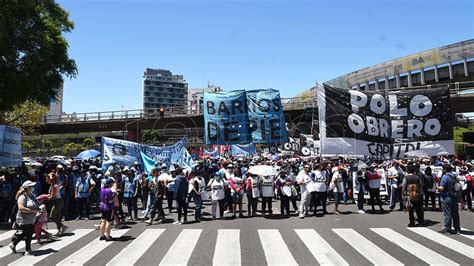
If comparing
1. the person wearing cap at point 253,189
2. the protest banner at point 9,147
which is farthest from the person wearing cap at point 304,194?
the protest banner at point 9,147

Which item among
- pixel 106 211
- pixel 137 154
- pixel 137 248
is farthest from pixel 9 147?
pixel 137 248

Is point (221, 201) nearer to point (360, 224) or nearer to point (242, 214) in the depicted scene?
point (242, 214)

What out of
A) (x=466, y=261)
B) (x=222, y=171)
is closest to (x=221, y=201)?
(x=222, y=171)

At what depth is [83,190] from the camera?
13031 millimetres

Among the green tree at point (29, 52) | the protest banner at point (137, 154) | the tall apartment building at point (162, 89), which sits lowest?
the protest banner at point (137, 154)

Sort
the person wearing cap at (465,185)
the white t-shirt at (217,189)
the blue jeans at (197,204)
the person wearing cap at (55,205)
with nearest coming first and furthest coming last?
the person wearing cap at (55,205)
the blue jeans at (197,204)
the white t-shirt at (217,189)
the person wearing cap at (465,185)

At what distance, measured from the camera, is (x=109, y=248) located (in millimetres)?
8984

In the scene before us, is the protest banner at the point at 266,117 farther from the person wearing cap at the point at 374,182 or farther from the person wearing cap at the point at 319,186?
the person wearing cap at the point at 374,182

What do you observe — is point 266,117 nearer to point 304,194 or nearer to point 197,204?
point 304,194

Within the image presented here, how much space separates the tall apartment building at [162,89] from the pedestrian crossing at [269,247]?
167550 mm

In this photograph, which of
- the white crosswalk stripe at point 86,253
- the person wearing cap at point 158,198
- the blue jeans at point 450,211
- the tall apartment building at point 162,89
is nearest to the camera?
the white crosswalk stripe at point 86,253

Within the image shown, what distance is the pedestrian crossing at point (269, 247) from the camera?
7.75m

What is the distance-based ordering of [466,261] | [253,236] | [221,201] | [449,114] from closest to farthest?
[466,261] → [253,236] → [221,201] → [449,114]

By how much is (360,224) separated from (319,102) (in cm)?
465
